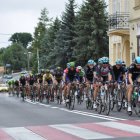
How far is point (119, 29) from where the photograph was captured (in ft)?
127

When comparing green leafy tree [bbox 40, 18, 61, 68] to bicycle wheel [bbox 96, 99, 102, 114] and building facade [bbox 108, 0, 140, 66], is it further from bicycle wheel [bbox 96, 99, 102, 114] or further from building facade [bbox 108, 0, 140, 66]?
bicycle wheel [bbox 96, 99, 102, 114]

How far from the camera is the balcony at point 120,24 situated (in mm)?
38562

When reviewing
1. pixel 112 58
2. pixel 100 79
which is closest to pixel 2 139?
pixel 100 79

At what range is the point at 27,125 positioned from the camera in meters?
13.7

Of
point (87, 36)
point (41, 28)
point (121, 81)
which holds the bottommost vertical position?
point (121, 81)

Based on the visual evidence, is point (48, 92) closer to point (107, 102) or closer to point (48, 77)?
point (48, 77)

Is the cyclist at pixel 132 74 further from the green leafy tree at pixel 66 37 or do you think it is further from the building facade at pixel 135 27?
the green leafy tree at pixel 66 37

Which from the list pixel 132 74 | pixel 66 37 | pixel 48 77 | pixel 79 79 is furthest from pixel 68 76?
pixel 66 37

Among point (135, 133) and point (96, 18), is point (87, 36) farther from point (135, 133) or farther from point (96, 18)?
point (135, 133)

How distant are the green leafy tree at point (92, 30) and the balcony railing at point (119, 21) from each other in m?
16.3

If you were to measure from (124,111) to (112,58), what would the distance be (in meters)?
25.8

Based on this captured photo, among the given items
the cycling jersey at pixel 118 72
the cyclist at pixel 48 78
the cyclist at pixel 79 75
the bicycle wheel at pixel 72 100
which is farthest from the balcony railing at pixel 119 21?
the cycling jersey at pixel 118 72

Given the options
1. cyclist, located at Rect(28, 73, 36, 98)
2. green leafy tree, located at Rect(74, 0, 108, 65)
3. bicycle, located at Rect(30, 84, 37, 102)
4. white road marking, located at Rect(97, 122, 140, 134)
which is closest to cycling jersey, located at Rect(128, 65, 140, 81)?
white road marking, located at Rect(97, 122, 140, 134)

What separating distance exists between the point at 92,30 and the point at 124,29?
18612mm
